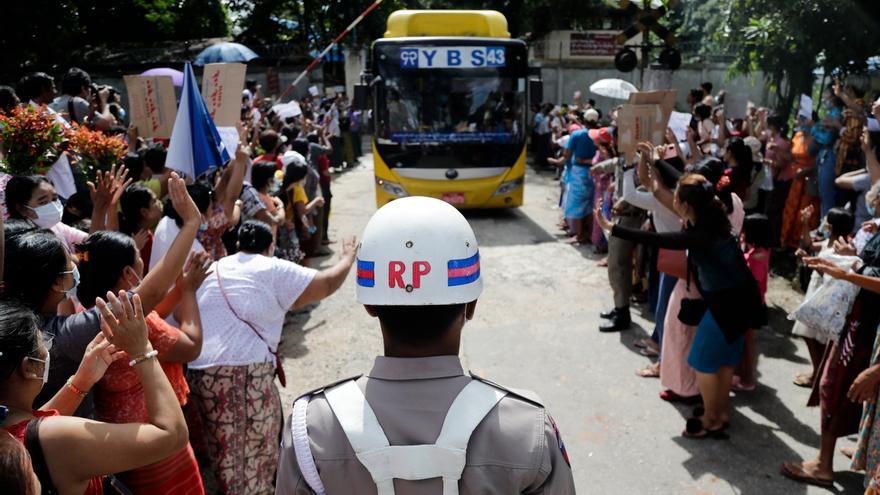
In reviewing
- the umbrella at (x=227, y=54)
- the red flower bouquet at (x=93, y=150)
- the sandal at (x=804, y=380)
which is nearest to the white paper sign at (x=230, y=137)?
the red flower bouquet at (x=93, y=150)

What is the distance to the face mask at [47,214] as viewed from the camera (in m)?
3.21

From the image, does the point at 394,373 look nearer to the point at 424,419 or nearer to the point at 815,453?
the point at 424,419

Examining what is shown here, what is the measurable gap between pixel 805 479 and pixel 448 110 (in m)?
7.07

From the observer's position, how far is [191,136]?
4316 millimetres

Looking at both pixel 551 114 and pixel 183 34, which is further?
pixel 183 34

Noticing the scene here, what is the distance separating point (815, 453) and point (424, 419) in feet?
11.5

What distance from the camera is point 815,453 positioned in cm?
400

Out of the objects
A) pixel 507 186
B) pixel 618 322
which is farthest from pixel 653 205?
pixel 507 186

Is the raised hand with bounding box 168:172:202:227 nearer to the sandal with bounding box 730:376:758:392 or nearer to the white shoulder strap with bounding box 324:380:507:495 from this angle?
the white shoulder strap with bounding box 324:380:507:495

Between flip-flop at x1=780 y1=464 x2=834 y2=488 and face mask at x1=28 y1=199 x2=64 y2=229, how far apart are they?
410 centimetres

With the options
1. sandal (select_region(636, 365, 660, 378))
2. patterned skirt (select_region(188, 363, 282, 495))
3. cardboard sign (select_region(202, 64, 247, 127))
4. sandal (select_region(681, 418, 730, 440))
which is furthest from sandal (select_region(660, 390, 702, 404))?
cardboard sign (select_region(202, 64, 247, 127))

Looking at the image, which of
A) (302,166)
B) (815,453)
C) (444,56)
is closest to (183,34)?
(444,56)

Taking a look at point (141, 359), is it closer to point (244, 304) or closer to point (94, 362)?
point (94, 362)

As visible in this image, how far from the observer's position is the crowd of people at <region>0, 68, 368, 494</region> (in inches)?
67.5
